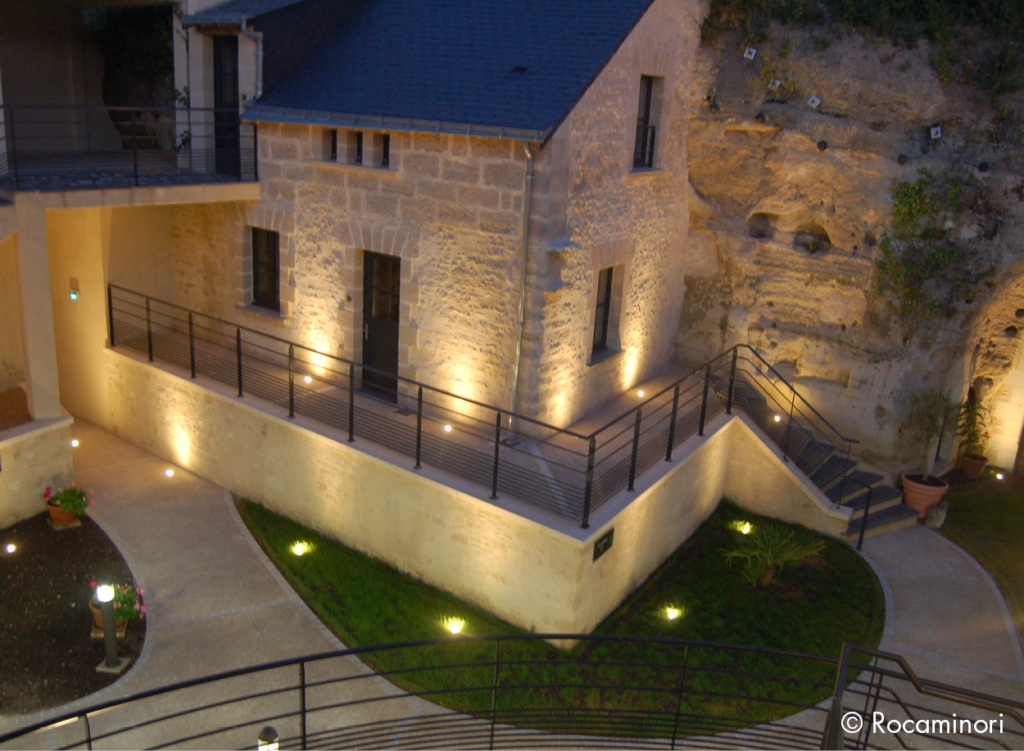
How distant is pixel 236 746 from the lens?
639cm

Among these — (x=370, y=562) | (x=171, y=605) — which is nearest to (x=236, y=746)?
(x=171, y=605)

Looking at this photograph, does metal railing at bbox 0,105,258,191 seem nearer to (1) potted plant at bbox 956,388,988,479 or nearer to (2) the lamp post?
(2) the lamp post

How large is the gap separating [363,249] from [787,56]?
20.4 ft

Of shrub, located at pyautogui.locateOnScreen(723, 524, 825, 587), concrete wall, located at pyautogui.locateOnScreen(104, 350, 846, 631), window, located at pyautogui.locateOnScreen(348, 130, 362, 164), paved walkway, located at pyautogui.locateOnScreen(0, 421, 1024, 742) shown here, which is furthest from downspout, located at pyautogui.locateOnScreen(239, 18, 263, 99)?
shrub, located at pyautogui.locateOnScreen(723, 524, 825, 587)

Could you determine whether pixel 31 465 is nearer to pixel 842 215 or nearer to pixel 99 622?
pixel 99 622

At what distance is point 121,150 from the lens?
44.3 ft

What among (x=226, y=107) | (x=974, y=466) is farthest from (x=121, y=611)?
(x=974, y=466)

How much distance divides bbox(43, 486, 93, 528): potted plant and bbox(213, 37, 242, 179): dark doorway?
4497 mm

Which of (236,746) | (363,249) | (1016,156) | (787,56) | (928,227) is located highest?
(787,56)

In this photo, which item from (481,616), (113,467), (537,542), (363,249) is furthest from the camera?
(113,467)

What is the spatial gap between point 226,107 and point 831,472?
9750 mm

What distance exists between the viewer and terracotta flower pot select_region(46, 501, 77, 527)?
9219mm

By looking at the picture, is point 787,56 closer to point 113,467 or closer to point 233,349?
point 233,349

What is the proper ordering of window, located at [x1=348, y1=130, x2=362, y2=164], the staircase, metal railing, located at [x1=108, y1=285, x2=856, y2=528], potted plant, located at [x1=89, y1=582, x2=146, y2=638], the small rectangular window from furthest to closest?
the staircase
the small rectangular window
window, located at [x1=348, y1=130, x2=362, y2=164]
metal railing, located at [x1=108, y1=285, x2=856, y2=528]
potted plant, located at [x1=89, y1=582, x2=146, y2=638]
